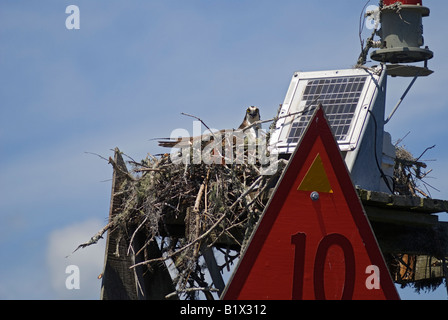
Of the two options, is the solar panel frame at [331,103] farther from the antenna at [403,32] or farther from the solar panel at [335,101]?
the antenna at [403,32]

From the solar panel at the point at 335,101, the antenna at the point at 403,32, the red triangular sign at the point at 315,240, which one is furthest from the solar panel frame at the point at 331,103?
the red triangular sign at the point at 315,240

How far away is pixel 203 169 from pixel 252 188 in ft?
3.24

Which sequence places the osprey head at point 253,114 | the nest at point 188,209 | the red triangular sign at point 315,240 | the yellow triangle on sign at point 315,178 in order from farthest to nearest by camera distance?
the osprey head at point 253,114, the nest at point 188,209, the yellow triangle on sign at point 315,178, the red triangular sign at point 315,240

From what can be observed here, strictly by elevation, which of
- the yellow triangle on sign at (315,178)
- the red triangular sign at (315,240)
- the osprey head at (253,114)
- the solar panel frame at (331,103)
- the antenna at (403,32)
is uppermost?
the antenna at (403,32)

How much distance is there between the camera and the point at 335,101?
10.4 meters

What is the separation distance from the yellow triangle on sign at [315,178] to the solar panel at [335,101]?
2.80 m

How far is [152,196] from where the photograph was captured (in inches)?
395

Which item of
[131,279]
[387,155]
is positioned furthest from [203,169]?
[387,155]

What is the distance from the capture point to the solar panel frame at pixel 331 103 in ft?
32.8

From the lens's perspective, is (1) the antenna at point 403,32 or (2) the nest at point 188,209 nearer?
(2) the nest at point 188,209

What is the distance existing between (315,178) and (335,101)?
340cm

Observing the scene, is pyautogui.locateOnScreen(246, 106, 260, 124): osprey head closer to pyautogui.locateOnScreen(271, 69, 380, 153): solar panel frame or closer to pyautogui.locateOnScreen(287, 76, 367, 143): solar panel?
pyautogui.locateOnScreen(271, 69, 380, 153): solar panel frame
